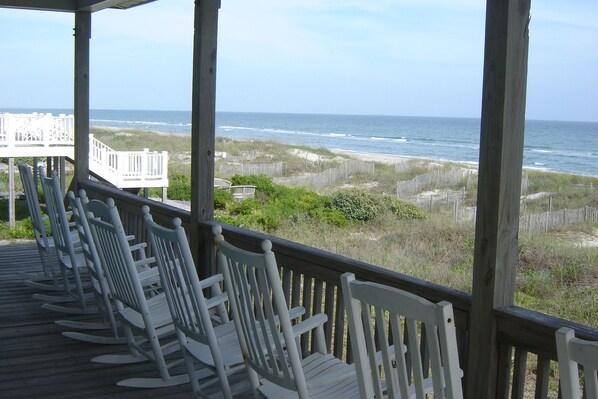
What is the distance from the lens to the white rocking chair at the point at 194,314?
2.85 metres

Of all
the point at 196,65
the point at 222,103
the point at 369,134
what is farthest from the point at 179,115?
the point at 196,65

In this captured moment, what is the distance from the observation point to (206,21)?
4.48 metres

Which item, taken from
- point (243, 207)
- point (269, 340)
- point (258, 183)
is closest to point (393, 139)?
point (258, 183)

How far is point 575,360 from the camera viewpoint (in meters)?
1.30

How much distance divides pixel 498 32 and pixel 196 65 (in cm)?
246

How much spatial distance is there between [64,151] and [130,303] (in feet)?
43.4

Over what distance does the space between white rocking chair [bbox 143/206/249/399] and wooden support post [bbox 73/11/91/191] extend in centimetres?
409

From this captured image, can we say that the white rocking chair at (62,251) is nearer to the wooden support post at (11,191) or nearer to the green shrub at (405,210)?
the wooden support post at (11,191)

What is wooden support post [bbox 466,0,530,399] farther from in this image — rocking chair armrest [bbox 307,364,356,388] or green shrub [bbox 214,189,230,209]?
green shrub [bbox 214,189,230,209]

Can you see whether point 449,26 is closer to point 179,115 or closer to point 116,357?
point 116,357

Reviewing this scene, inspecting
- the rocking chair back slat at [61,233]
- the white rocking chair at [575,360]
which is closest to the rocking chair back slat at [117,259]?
the rocking chair back slat at [61,233]

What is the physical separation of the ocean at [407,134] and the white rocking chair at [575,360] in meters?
26.0

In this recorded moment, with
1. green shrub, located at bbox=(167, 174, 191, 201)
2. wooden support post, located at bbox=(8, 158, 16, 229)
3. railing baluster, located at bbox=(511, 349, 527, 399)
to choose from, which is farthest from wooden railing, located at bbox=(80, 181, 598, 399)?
green shrub, located at bbox=(167, 174, 191, 201)

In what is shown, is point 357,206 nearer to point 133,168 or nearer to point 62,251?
point 133,168
